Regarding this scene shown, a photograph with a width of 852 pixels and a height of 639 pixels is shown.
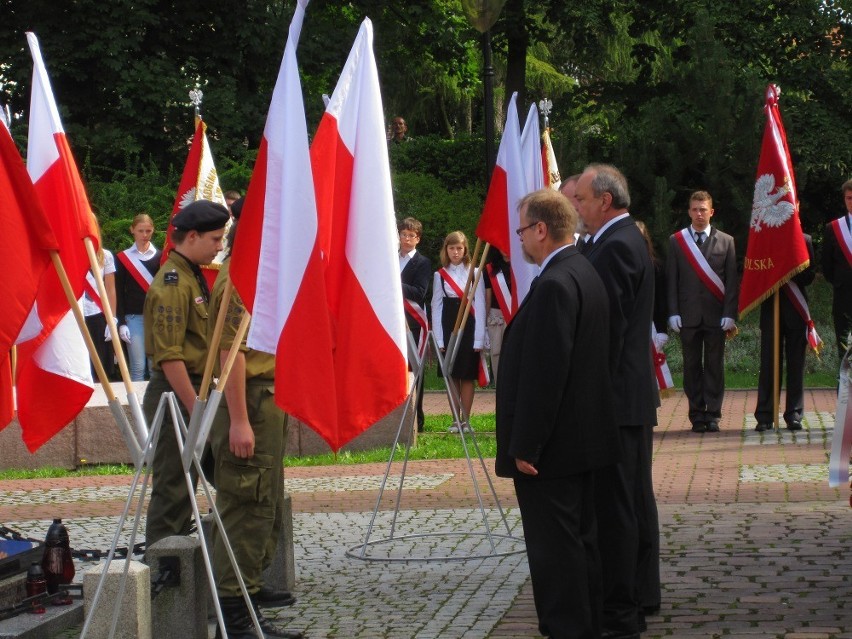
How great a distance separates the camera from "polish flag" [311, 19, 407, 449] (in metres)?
6.36

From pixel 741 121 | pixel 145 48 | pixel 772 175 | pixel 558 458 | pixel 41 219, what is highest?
pixel 145 48

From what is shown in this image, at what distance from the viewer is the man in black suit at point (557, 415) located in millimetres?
5586

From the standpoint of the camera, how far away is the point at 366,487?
1111cm

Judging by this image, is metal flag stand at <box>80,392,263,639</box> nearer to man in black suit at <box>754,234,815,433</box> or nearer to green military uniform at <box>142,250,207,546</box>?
green military uniform at <box>142,250,207,546</box>

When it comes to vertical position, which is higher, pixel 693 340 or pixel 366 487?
pixel 693 340

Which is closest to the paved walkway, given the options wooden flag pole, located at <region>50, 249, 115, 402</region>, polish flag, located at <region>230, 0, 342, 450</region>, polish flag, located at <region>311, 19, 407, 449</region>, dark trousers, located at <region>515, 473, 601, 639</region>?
dark trousers, located at <region>515, 473, 601, 639</region>

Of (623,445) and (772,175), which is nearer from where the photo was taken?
(623,445)

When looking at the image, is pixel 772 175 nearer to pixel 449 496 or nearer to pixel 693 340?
pixel 693 340

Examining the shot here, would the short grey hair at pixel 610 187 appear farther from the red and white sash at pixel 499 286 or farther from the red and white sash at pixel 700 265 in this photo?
the red and white sash at pixel 700 265

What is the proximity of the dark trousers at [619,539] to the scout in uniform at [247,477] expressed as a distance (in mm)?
1476

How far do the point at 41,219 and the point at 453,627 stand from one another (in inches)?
105

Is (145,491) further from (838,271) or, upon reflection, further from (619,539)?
(838,271)

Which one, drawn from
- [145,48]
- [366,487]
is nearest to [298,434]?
[366,487]

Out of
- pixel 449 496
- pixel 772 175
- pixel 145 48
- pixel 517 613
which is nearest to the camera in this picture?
pixel 517 613
